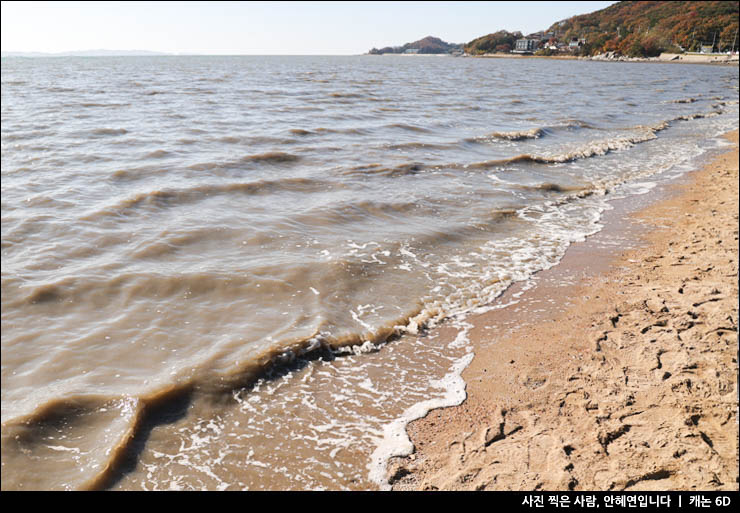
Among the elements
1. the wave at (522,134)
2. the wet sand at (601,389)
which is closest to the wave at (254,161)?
the wave at (522,134)

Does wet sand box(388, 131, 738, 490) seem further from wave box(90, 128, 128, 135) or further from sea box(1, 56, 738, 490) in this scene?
wave box(90, 128, 128, 135)

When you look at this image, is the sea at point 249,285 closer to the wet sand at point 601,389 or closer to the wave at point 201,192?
the wave at point 201,192

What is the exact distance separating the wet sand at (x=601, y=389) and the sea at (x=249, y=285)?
0.32 meters

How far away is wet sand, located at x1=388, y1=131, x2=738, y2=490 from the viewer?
8.51ft

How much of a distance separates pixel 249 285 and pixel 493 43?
177m

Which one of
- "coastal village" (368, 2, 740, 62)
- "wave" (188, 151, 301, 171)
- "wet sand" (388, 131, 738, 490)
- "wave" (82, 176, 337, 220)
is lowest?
"wet sand" (388, 131, 738, 490)

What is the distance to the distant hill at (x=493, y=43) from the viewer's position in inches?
6058

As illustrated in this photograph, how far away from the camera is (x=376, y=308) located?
4.75 meters

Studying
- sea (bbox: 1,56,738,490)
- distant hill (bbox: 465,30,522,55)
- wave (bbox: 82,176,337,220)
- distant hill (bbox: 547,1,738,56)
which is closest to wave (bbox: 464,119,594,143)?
sea (bbox: 1,56,738,490)

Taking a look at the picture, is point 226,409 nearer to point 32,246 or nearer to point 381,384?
point 381,384

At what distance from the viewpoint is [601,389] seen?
3318 millimetres

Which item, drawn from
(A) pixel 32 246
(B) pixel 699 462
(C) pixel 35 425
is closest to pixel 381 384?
(B) pixel 699 462

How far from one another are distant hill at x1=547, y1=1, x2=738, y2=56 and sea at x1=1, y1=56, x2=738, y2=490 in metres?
110

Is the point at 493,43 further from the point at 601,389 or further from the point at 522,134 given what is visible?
the point at 601,389
